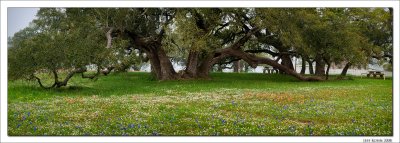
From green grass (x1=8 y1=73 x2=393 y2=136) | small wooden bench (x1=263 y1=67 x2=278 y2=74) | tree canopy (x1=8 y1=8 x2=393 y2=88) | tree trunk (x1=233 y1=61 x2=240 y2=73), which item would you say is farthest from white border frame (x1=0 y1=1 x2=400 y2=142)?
tree trunk (x1=233 y1=61 x2=240 y2=73)

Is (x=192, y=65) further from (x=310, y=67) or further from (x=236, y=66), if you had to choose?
(x=310, y=67)

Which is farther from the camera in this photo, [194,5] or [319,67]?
[319,67]

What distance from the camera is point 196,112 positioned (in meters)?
18.0

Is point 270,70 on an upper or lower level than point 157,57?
lower

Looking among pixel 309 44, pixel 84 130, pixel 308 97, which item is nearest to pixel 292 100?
pixel 308 97

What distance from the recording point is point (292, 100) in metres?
21.3

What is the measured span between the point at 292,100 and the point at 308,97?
1770 mm

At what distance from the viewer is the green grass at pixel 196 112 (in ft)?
49.9

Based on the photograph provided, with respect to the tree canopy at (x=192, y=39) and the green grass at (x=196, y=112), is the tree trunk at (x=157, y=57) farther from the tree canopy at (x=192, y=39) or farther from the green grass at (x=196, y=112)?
the green grass at (x=196, y=112)

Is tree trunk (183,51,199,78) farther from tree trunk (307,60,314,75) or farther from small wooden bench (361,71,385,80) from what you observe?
small wooden bench (361,71,385,80)

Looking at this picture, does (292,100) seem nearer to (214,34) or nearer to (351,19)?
(214,34)

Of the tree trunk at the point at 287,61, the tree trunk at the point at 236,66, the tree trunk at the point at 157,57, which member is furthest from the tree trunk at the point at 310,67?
the tree trunk at the point at 157,57

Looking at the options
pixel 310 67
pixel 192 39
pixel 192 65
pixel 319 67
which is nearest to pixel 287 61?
pixel 310 67

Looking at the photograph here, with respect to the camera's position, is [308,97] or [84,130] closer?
[84,130]
